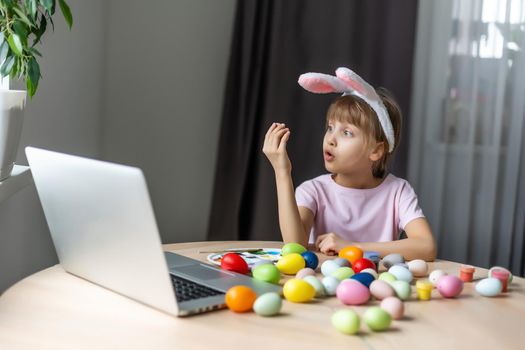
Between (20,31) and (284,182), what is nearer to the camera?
(20,31)

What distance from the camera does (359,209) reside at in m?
2.09

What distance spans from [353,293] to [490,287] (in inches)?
11.3

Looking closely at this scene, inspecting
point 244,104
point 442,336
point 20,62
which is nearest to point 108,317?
point 442,336

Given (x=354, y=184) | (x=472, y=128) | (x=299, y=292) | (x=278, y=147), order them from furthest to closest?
(x=472, y=128) < (x=354, y=184) < (x=278, y=147) < (x=299, y=292)

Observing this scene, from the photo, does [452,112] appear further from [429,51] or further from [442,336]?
[442,336]

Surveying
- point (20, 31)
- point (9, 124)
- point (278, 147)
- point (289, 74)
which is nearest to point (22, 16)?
point (20, 31)

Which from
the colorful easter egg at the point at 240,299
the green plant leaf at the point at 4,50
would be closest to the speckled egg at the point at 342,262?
the colorful easter egg at the point at 240,299

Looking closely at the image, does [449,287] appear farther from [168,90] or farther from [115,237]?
[168,90]

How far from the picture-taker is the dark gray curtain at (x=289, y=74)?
3043 mm

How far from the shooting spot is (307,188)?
82.9 inches

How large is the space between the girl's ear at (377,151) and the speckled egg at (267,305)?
98 centimetres

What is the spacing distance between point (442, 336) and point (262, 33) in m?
2.16

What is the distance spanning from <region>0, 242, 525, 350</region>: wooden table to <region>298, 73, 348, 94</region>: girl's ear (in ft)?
2.41

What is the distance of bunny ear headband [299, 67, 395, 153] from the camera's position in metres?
1.84
